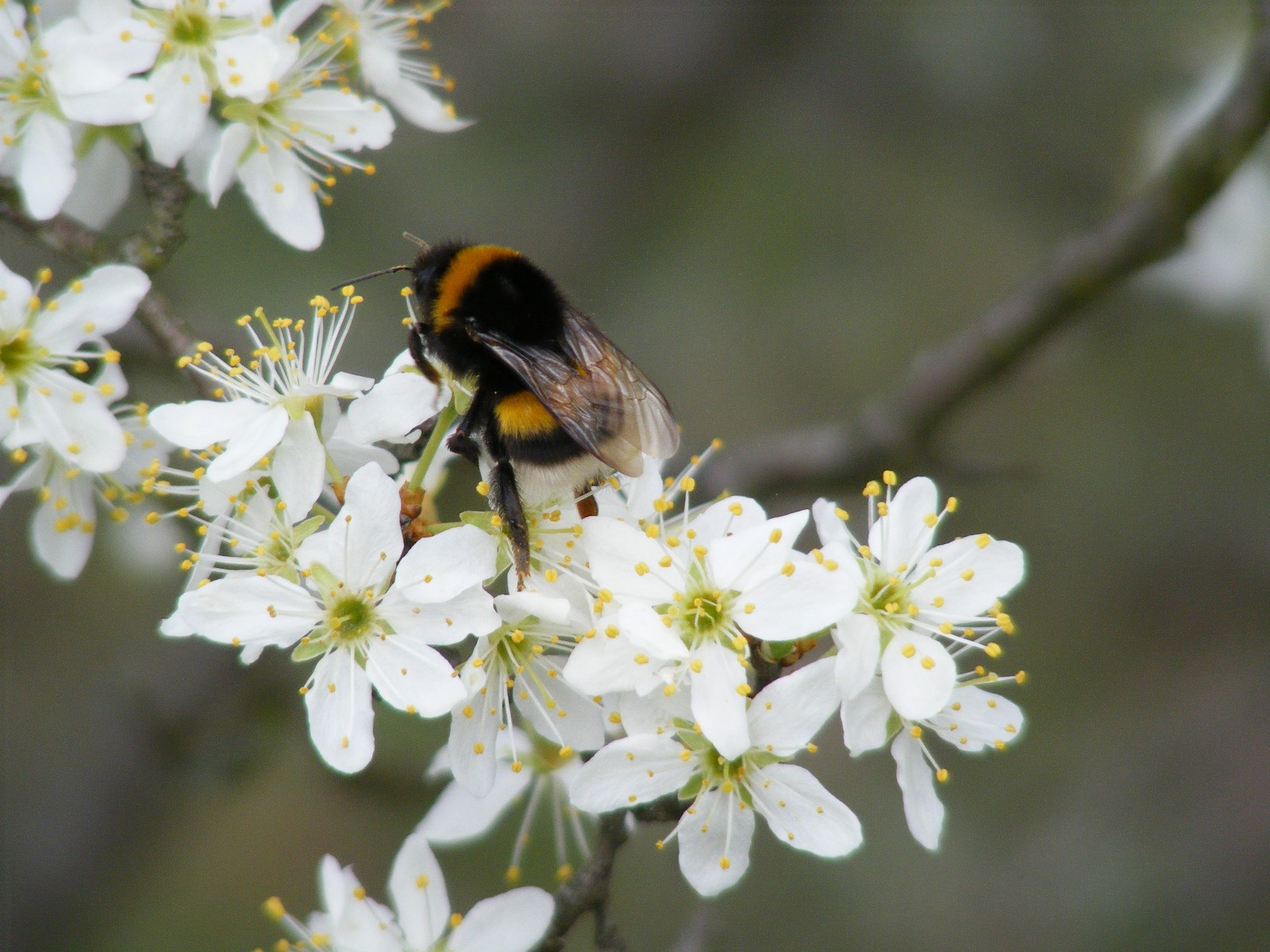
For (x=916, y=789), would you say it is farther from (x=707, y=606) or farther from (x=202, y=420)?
(x=202, y=420)

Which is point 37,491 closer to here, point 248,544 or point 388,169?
point 248,544

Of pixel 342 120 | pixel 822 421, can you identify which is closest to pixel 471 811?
pixel 342 120

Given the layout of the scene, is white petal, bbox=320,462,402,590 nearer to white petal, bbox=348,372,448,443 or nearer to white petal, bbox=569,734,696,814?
white petal, bbox=348,372,448,443

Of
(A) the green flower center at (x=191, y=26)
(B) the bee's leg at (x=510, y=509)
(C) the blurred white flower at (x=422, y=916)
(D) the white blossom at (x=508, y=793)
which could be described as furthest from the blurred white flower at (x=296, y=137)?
(C) the blurred white flower at (x=422, y=916)

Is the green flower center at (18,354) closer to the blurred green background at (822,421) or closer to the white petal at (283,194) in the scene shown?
the white petal at (283,194)

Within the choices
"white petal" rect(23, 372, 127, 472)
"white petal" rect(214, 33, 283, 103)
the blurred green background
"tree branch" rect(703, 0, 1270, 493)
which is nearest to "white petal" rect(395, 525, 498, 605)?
"white petal" rect(23, 372, 127, 472)

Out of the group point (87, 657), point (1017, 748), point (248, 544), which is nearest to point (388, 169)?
point (87, 657)

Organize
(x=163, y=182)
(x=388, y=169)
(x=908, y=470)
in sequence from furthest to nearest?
(x=388, y=169) < (x=908, y=470) < (x=163, y=182)
